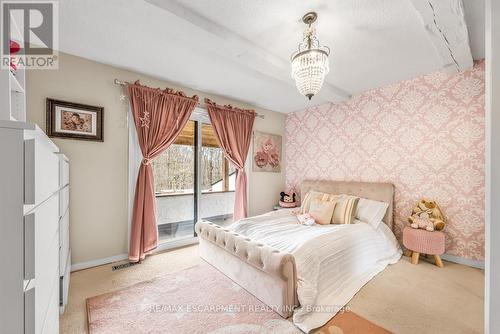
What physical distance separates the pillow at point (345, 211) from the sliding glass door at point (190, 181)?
197cm

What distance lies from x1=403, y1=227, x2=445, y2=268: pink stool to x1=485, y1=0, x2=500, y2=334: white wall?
2.06 metres

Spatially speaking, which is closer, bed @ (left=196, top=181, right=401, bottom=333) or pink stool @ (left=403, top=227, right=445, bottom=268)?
bed @ (left=196, top=181, right=401, bottom=333)

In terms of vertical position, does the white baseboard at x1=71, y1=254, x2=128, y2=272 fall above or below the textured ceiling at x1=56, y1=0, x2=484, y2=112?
below

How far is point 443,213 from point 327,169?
1.70 m

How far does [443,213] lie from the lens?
9.33ft

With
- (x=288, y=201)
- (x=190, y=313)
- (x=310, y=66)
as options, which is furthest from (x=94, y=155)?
(x=288, y=201)

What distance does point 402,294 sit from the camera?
2105 millimetres

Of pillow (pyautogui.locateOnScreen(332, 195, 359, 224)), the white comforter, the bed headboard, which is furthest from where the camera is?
the bed headboard

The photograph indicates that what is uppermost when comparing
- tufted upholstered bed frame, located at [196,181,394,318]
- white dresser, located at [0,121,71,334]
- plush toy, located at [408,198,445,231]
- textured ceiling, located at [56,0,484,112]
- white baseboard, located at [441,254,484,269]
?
textured ceiling, located at [56,0,484,112]

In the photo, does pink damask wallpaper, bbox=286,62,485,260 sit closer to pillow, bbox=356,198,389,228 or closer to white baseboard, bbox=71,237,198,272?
pillow, bbox=356,198,389,228

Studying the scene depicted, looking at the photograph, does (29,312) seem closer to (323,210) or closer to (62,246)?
(62,246)

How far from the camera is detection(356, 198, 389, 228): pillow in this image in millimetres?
2970

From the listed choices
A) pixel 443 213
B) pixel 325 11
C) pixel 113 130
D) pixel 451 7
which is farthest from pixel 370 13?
pixel 113 130

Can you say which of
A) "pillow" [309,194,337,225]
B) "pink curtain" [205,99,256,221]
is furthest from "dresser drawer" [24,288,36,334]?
"pink curtain" [205,99,256,221]
